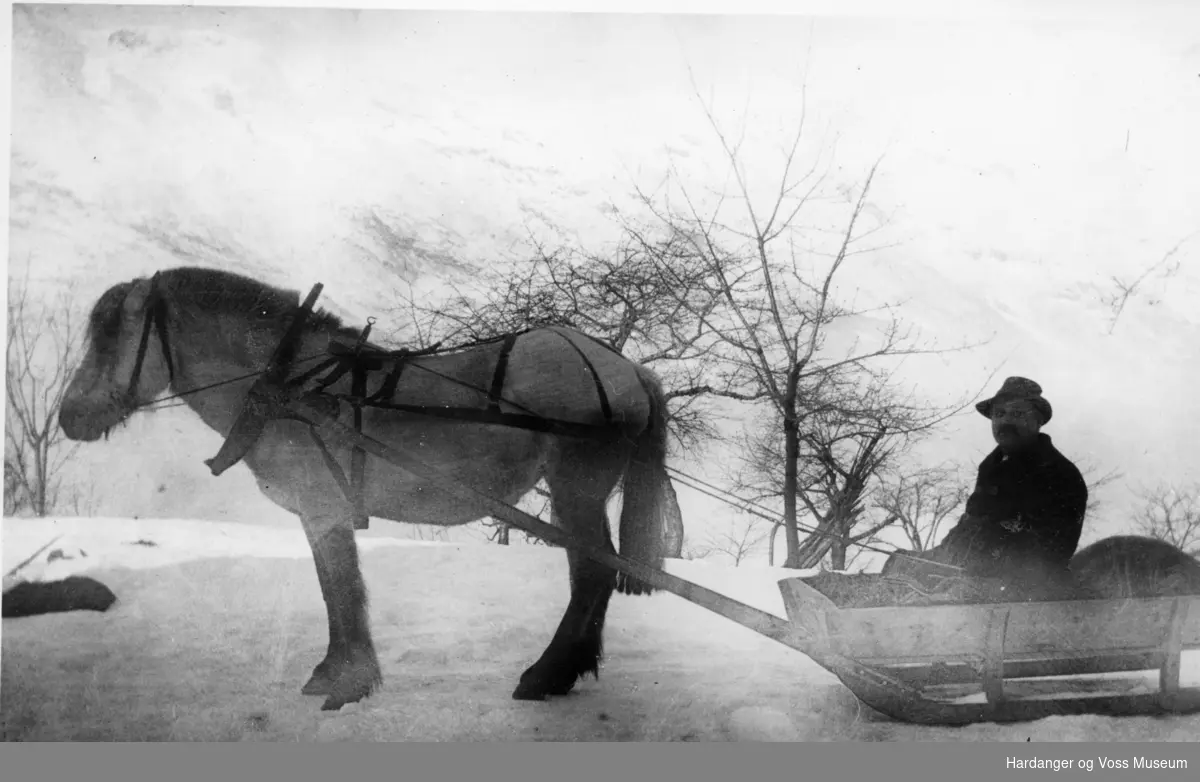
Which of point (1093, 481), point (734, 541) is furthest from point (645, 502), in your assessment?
point (1093, 481)

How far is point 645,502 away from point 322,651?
125 centimetres

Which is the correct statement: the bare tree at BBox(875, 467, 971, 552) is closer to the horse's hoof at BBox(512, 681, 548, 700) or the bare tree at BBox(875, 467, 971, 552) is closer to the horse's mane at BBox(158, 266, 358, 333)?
the horse's hoof at BBox(512, 681, 548, 700)

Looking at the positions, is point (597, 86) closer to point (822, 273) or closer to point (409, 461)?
point (822, 273)

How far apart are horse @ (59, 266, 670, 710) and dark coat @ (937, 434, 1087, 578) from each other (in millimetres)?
1111

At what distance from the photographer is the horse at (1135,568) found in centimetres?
387

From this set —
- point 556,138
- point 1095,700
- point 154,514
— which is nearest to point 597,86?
point 556,138

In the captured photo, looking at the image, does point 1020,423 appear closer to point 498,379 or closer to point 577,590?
point 577,590

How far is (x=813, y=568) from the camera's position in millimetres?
4031

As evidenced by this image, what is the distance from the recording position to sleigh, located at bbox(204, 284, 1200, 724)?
3.67 meters

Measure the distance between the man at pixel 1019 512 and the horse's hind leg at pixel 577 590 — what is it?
1.02 metres

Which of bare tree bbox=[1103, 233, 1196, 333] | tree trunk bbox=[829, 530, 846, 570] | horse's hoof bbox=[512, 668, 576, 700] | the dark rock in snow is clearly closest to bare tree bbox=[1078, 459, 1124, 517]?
bare tree bbox=[1103, 233, 1196, 333]

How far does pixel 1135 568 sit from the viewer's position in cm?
393

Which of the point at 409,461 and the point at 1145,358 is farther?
the point at 1145,358

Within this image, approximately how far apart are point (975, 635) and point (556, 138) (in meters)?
2.26
